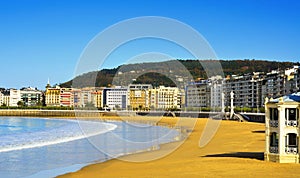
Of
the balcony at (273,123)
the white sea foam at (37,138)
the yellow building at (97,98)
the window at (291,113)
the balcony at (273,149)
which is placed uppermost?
the yellow building at (97,98)

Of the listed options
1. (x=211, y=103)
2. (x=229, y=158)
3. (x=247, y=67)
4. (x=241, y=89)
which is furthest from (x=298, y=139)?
(x=247, y=67)

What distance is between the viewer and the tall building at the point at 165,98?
153 m

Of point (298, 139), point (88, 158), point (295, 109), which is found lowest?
point (88, 158)

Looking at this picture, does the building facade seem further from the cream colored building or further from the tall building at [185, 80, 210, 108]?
the cream colored building

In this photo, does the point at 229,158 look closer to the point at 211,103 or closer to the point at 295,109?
the point at 295,109

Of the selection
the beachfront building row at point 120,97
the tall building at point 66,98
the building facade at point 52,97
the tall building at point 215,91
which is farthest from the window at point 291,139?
the building facade at point 52,97

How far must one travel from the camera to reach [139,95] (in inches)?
6083

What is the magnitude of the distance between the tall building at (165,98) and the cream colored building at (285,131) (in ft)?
448

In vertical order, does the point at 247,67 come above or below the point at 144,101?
above

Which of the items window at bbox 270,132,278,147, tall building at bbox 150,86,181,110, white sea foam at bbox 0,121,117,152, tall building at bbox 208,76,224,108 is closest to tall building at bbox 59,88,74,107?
tall building at bbox 150,86,181,110

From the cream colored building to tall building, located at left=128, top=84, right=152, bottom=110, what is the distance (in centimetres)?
13382

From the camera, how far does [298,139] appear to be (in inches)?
609

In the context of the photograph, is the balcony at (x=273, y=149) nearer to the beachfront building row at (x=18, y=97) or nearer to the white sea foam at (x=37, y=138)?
the white sea foam at (x=37, y=138)

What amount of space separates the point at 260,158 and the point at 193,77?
13155 cm
